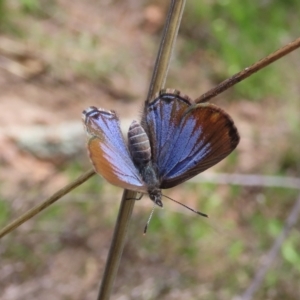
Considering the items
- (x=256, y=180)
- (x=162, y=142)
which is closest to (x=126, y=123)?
(x=256, y=180)

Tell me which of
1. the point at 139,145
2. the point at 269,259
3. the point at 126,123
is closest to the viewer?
the point at 139,145

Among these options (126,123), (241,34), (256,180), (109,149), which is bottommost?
(109,149)

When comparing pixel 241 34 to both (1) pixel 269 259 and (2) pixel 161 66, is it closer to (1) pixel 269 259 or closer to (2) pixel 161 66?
(1) pixel 269 259

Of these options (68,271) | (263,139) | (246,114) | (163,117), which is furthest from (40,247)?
(246,114)

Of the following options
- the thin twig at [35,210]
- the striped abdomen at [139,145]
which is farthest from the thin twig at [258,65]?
the striped abdomen at [139,145]

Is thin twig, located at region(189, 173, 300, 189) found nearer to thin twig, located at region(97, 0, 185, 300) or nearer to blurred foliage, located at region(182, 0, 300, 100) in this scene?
blurred foliage, located at region(182, 0, 300, 100)

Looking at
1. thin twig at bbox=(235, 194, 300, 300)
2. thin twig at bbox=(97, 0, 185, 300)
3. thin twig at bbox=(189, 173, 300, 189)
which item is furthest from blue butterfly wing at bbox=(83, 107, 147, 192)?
thin twig at bbox=(189, 173, 300, 189)

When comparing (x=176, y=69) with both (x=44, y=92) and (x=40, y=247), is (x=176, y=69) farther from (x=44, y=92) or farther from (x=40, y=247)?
(x=40, y=247)
